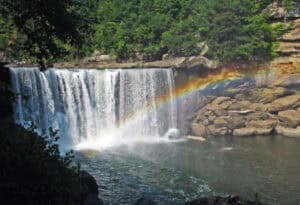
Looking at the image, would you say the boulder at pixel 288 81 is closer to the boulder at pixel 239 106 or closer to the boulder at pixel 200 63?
the boulder at pixel 239 106

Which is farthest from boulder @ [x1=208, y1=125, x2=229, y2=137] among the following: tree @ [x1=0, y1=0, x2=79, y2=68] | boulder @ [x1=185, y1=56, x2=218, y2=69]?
tree @ [x1=0, y1=0, x2=79, y2=68]

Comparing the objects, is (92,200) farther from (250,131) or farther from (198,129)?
(250,131)

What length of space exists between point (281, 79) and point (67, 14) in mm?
22994

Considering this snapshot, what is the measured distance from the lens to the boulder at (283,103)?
28.3 m

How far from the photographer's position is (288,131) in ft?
90.9

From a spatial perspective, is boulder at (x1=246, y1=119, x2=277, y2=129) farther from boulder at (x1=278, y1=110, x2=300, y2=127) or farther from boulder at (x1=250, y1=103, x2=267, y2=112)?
boulder at (x1=250, y1=103, x2=267, y2=112)

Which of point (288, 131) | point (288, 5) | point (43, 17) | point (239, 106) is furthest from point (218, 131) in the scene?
point (43, 17)

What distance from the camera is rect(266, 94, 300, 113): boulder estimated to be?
28312 millimetres

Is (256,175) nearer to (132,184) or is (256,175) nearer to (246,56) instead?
(132,184)

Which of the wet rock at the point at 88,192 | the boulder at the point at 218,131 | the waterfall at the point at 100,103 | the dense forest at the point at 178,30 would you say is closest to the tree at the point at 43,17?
the wet rock at the point at 88,192

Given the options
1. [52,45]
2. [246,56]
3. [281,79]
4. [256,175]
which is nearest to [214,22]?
[246,56]

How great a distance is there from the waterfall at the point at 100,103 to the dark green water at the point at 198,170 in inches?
115

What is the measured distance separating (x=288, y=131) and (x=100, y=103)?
12.2 metres

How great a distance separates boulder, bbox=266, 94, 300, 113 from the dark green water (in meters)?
2.58
